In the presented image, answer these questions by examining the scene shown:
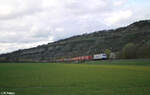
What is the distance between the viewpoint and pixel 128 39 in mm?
143750

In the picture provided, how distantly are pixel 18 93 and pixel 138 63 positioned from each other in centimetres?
4683

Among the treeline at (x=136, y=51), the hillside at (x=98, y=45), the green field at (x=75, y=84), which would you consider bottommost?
the green field at (x=75, y=84)

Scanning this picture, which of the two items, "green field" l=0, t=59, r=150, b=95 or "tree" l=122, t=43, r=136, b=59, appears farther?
"tree" l=122, t=43, r=136, b=59

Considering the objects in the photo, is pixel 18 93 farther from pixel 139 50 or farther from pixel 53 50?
pixel 53 50

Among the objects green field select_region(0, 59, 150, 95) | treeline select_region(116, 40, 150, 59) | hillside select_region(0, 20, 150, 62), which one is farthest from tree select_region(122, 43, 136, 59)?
green field select_region(0, 59, 150, 95)

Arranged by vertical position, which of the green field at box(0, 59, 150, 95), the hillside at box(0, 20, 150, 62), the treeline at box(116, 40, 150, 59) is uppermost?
the hillside at box(0, 20, 150, 62)

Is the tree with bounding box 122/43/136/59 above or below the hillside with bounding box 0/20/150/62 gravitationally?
below

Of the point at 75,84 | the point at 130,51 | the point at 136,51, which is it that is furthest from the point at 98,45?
the point at 75,84

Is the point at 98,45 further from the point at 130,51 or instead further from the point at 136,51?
the point at 136,51

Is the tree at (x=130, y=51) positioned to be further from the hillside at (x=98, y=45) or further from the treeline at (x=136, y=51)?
the hillside at (x=98, y=45)

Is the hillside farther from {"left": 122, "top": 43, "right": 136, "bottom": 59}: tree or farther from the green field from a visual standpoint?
the green field

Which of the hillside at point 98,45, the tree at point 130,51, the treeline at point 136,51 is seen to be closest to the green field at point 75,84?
the treeline at point 136,51

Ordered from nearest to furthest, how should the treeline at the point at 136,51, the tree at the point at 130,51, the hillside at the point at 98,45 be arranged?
the treeline at the point at 136,51, the tree at the point at 130,51, the hillside at the point at 98,45

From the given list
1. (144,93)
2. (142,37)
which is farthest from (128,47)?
(144,93)
